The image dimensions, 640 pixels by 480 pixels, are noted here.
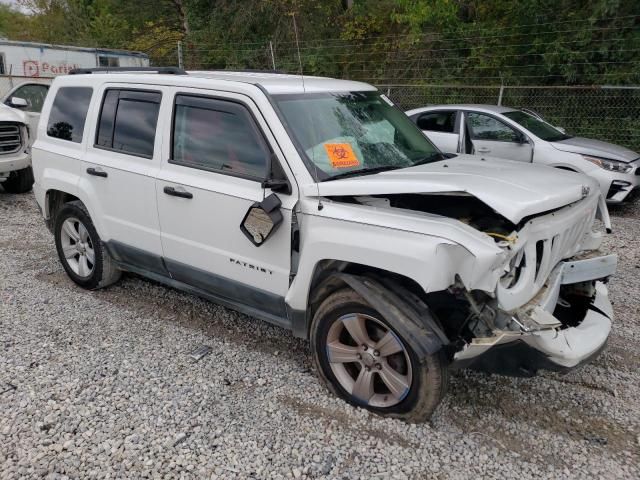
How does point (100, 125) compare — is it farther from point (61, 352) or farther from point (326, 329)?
point (326, 329)

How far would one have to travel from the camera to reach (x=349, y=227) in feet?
9.62

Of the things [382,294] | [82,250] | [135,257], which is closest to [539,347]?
[382,294]

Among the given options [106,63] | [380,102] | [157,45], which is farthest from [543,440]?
[157,45]

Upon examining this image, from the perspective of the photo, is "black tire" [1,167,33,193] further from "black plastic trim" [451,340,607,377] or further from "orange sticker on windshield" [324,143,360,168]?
"black plastic trim" [451,340,607,377]

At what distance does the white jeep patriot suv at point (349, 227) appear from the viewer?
2732 millimetres

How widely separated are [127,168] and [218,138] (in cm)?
92

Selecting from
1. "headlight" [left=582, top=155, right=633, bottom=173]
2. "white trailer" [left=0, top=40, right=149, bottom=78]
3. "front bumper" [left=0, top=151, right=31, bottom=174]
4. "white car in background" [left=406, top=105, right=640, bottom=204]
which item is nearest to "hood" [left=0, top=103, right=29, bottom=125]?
"front bumper" [left=0, top=151, right=31, bottom=174]

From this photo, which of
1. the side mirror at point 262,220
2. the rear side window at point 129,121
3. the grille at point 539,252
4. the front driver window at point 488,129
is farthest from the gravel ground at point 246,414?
the front driver window at point 488,129

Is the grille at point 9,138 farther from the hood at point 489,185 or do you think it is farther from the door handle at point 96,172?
the hood at point 489,185

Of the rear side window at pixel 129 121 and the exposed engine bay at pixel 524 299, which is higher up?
the rear side window at pixel 129 121

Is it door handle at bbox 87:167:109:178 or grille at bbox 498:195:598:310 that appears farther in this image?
door handle at bbox 87:167:109:178

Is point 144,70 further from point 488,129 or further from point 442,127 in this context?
point 488,129

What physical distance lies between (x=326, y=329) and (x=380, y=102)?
1960 millimetres

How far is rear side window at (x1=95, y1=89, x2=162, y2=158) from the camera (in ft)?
12.8
